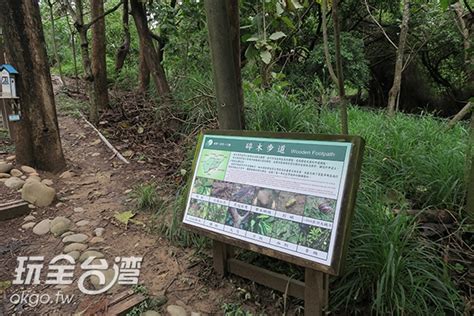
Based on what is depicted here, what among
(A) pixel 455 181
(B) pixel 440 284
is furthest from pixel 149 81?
(B) pixel 440 284


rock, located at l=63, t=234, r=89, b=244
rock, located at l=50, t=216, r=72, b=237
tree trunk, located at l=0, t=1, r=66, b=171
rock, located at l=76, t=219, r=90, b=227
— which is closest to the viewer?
rock, located at l=63, t=234, r=89, b=244

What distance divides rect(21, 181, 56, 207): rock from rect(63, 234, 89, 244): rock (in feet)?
1.83

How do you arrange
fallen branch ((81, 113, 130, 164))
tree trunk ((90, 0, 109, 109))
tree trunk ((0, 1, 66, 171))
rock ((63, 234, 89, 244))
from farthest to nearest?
1. tree trunk ((90, 0, 109, 109))
2. fallen branch ((81, 113, 130, 164))
3. tree trunk ((0, 1, 66, 171))
4. rock ((63, 234, 89, 244))

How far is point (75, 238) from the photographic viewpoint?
2.17 meters

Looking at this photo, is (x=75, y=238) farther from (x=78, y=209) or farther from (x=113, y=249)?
(x=78, y=209)

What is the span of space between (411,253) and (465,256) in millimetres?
589

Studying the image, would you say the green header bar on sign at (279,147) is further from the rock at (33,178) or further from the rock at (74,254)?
the rock at (33,178)

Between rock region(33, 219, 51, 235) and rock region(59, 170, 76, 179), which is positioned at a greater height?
rock region(59, 170, 76, 179)

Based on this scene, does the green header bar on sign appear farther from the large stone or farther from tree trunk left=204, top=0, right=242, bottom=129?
the large stone

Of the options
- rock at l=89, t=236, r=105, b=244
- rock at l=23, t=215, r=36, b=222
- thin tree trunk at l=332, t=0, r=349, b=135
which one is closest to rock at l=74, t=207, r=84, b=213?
rock at l=23, t=215, r=36, b=222

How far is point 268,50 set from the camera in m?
2.02

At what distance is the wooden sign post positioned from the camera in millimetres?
1295

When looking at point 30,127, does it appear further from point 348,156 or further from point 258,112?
point 348,156

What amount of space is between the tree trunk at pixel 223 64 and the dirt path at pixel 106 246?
0.92m
